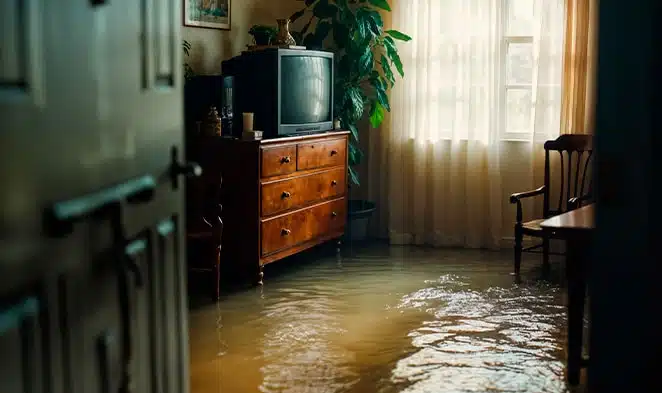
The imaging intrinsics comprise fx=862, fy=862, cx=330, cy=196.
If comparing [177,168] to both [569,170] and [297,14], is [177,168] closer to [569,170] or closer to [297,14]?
[569,170]

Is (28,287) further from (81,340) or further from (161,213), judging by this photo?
(161,213)

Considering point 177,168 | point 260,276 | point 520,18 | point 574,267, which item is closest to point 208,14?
point 260,276

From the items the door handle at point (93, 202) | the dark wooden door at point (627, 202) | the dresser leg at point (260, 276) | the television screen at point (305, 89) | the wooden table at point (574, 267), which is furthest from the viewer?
the television screen at point (305, 89)

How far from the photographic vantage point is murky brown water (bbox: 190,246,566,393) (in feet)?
11.6

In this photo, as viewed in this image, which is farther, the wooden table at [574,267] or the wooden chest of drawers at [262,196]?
the wooden chest of drawers at [262,196]

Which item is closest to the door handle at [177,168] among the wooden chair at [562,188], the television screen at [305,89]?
the wooden chair at [562,188]

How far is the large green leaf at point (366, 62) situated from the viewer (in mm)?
6024

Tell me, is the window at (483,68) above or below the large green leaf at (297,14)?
below

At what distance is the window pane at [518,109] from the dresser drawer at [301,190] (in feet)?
4.26

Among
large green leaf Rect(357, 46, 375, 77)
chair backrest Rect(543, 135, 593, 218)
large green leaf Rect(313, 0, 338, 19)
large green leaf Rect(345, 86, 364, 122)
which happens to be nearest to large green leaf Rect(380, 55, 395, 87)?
large green leaf Rect(357, 46, 375, 77)

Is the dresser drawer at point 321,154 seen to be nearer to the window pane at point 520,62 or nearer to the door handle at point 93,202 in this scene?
the window pane at point 520,62

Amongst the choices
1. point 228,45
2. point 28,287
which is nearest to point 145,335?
point 28,287

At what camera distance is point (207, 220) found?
489 centimetres

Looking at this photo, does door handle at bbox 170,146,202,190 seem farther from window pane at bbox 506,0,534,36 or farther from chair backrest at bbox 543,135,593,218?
window pane at bbox 506,0,534,36
